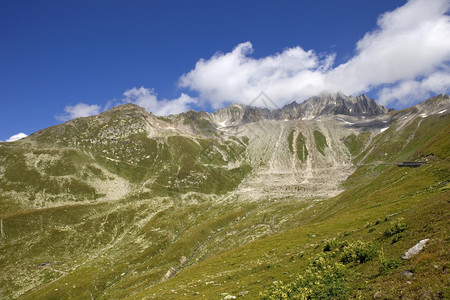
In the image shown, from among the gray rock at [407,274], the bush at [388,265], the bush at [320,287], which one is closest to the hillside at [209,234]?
the bush at [388,265]

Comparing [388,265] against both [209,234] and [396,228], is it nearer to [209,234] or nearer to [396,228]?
[396,228]

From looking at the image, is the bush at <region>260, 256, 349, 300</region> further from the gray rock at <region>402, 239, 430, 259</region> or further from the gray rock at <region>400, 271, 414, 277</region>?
the gray rock at <region>402, 239, 430, 259</region>

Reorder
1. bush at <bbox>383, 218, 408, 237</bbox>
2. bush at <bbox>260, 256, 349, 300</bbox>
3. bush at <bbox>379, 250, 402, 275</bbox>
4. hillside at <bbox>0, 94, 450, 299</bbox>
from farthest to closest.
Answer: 1. bush at <bbox>383, 218, 408, 237</bbox>
2. hillside at <bbox>0, 94, 450, 299</bbox>
3. bush at <bbox>379, 250, 402, 275</bbox>
4. bush at <bbox>260, 256, 349, 300</bbox>

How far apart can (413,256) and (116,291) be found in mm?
88572

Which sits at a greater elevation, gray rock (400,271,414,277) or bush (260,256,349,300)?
gray rock (400,271,414,277)

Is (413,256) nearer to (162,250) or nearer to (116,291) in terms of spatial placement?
(116,291)

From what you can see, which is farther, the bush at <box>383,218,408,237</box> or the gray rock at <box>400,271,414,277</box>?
the bush at <box>383,218,408,237</box>

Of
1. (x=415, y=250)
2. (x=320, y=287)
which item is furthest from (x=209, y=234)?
(x=415, y=250)

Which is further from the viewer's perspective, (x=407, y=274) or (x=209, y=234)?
(x=209, y=234)

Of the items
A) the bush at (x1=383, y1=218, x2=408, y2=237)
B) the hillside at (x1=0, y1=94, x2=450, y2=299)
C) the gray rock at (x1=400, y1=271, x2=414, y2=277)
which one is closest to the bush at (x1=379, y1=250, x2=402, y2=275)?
the hillside at (x1=0, y1=94, x2=450, y2=299)

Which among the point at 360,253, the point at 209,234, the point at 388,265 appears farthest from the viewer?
the point at 209,234

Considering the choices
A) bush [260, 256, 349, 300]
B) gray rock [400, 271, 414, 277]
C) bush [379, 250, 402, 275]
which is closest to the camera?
gray rock [400, 271, 414, 277]

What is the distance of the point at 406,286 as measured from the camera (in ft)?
44.2

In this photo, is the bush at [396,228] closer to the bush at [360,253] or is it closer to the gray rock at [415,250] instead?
the bush at [360,253]
